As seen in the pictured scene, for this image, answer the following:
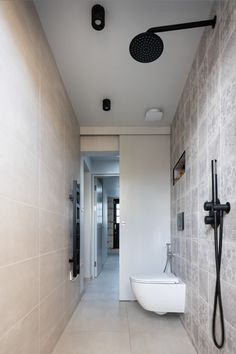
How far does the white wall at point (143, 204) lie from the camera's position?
3.80 meters

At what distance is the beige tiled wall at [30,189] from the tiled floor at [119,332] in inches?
7.4

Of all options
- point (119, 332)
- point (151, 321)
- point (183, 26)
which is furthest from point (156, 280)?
point (183, 26)

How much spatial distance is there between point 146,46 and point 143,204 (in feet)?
8.02

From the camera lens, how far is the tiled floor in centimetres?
232

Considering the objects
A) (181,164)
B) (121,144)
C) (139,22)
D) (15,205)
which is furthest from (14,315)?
(121,144)

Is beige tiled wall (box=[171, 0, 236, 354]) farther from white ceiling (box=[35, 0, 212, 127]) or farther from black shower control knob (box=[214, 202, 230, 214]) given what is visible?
white ceiling (box=[35, 0, 212, 127])

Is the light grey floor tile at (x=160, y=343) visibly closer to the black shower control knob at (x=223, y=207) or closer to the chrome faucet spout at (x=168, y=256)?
the chrome faucet spout at (x=168, y=256)

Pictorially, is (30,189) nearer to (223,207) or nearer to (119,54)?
(223,207)

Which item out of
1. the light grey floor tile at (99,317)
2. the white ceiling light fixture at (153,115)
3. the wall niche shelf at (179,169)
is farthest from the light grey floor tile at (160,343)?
the white ceiling light fixture at (153,115)

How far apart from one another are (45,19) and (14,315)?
1.82 metres

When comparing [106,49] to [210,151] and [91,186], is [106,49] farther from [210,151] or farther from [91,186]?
[91,186]

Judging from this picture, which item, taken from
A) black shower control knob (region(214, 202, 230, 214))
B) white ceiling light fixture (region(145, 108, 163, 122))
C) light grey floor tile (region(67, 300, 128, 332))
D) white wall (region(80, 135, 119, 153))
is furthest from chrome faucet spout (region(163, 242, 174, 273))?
black shower control knob (region(214, 202, 230, 214))

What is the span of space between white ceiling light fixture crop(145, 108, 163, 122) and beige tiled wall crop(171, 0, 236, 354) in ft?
1.15

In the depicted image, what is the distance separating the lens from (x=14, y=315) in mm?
1471
